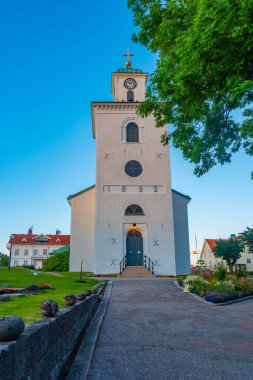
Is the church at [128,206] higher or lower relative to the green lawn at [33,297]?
higher

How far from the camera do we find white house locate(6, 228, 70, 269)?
69.6 metres

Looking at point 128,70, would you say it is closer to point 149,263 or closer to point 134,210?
point 134,210

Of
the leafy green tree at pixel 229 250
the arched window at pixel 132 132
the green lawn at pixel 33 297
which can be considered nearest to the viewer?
the green lawn at pixel 33 297

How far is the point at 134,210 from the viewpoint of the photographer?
25047mm

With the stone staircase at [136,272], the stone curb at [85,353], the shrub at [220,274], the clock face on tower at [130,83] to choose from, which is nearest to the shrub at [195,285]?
the shrub at [220,274]

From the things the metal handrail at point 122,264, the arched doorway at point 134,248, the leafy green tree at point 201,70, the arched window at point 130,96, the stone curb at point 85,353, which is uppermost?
the arched window at point 130,96

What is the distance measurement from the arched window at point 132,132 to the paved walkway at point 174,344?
19.7 meters

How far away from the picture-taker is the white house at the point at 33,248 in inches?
2739

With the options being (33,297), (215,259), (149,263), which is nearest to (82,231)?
(149,263)

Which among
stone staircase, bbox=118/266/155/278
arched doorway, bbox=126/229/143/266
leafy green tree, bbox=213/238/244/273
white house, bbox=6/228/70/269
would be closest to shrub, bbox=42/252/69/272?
arched doorway, bbox=126/229/143/266

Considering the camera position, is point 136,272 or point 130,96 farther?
point 130,96

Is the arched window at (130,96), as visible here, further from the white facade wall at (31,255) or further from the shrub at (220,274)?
the white facade wall at (31,255)

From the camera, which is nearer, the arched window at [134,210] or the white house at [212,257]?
the arched window at [134,210]

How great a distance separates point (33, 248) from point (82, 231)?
4913cm
